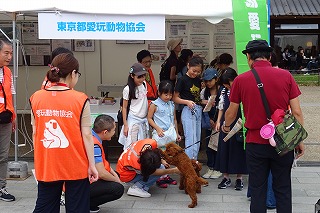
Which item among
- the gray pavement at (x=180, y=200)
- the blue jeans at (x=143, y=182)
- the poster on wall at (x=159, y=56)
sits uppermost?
the poster on wall at (x=159, y=56)

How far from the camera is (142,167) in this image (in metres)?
4.64

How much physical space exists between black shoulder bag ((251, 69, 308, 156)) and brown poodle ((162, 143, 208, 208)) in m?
1.34

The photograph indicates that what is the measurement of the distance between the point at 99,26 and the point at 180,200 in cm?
211

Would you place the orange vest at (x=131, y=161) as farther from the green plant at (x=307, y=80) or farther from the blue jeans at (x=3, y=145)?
the green plant at (x=307, y=80)

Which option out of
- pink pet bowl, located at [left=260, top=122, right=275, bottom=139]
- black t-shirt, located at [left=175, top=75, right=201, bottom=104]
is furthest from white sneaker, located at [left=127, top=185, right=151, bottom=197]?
pink pet bowl, located at [left=260, top=122, right=275, bottom=139]

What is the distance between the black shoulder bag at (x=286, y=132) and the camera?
347 cm

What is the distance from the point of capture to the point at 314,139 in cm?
813

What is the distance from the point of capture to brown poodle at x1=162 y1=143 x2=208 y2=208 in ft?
15.1

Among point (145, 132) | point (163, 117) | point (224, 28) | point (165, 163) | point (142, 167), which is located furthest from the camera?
point (224, 28)

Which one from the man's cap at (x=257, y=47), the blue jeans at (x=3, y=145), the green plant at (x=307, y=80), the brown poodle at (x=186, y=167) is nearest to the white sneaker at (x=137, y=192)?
the brown poodle at (x=186, y=167)

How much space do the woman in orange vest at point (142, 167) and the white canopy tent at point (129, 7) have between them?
1.48 metres

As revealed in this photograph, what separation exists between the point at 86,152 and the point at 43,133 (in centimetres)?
34

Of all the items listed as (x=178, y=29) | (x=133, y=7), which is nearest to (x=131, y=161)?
(x=133, y=7)

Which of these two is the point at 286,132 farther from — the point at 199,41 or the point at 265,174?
the point at 199,41
